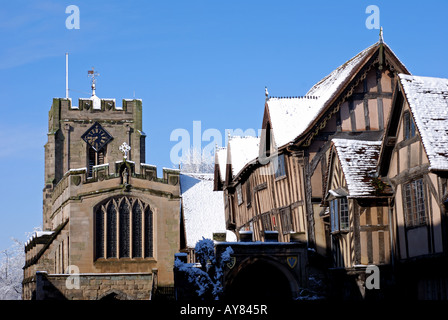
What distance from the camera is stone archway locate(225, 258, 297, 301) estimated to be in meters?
26.9

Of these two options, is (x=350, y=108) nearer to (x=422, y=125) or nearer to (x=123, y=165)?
(x=422, y=125)

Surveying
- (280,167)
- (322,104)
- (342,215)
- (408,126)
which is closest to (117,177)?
(280,167)

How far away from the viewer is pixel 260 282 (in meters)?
30.2

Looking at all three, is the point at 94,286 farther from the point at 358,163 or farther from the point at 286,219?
the point at 358,163

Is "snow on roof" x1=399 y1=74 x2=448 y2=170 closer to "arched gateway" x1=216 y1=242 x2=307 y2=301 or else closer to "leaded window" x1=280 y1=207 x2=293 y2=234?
"arched gateway" x1=216 y1=242 x2=307 y2=301

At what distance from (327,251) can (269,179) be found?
5.00m

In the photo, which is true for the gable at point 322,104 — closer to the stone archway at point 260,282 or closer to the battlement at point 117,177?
the stone archway at point 260,282

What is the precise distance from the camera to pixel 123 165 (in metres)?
41.3

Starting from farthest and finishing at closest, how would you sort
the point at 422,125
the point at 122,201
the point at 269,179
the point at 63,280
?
the point at 122,201 → the point at 63,280 → the point at 269,179 → the point at 422,125

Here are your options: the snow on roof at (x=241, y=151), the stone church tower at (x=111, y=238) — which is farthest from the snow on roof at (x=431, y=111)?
the stone church tower at (x=111, y=238)

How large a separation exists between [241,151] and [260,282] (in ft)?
31.1

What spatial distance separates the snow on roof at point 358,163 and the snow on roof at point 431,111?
130 inches

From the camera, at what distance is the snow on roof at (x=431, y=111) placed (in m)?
19.5
